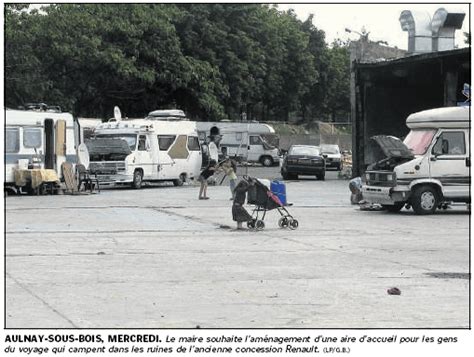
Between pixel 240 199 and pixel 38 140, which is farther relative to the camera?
pixel 38 140

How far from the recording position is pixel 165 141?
36094 millimetres

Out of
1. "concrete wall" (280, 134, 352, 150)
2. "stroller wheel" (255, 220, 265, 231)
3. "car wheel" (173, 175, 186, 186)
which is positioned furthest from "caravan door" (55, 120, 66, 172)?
"concrete wall" (280, 134, 352, 150)

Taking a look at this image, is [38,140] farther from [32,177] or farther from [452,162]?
[452,162]

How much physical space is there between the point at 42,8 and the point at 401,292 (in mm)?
39360

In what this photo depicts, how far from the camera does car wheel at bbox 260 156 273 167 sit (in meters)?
58.8

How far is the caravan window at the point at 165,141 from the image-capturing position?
35.8 m

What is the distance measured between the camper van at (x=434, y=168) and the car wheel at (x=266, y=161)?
119 feet

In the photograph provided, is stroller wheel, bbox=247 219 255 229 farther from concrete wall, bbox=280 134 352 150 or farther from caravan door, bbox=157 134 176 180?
concrete wall, bbox=280 134 352 150

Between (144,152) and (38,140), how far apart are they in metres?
5.22

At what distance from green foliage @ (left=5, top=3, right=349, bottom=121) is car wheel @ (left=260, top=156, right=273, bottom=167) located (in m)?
3.92

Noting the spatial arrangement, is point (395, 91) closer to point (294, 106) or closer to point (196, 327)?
point (196, 327)

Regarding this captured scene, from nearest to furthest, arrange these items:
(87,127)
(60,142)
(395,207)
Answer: (395,207) → (60,142) → (87,127)

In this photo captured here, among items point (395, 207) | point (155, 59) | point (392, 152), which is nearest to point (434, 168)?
point (392, 152)

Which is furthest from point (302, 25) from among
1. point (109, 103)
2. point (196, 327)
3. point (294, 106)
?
point (196, 327)
